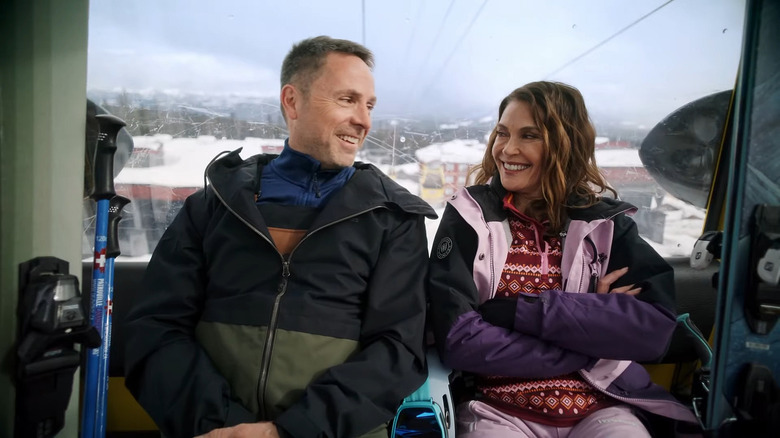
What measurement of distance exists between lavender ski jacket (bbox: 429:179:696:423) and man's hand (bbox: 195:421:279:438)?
64cm

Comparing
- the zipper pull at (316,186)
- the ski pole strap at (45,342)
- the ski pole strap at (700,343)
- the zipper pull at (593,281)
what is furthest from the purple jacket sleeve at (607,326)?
the ski pole strap at (45,342)

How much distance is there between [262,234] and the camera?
1.66m

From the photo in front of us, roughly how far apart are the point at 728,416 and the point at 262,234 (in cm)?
177

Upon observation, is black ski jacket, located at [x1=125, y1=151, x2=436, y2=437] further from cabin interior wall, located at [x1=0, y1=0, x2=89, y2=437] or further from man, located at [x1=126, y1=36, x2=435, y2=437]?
cabin interior wall, located at [x1=0, y1=0, x2=89, y2=437]

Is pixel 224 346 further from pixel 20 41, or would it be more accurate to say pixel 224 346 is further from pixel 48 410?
pixel 20 41

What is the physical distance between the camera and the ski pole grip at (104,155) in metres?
1.76

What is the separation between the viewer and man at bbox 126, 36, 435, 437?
152 cm

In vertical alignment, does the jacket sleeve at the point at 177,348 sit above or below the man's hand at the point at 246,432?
above

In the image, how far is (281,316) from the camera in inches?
63.5

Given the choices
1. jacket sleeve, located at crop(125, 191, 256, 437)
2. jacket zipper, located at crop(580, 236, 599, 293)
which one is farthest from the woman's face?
jacket sleeve, located at crop(125, 191, 256, 437)

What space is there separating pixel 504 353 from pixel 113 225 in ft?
5.09

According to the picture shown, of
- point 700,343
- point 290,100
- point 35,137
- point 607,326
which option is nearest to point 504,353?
point 607,326

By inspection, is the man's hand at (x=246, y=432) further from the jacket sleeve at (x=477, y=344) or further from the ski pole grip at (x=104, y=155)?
the ski pole grip at (x=104, y=155)

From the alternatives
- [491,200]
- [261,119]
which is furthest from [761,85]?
[261,119]
